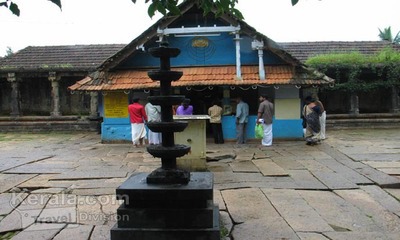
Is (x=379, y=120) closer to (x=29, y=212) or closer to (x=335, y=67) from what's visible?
(x=335, y=67)

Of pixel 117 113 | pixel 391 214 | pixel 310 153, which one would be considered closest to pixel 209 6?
pixel 391 214

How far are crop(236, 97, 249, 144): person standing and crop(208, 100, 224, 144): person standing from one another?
601 mm

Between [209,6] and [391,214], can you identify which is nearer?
[209,6]

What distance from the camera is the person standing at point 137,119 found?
37.8ft

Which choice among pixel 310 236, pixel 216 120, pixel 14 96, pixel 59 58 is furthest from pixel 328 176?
pixel 59 58

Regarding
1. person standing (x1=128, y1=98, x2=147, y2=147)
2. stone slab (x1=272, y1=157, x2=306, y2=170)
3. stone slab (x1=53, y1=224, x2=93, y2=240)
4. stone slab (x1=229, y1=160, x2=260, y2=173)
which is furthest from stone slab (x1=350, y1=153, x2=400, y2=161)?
stone slab (x1=53, y1=224, x2=93, y2=240)

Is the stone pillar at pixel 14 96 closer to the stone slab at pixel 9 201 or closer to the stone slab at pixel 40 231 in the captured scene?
the stone slab at pixel 9 201

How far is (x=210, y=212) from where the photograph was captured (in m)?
4.01

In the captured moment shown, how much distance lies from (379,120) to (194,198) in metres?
15.5

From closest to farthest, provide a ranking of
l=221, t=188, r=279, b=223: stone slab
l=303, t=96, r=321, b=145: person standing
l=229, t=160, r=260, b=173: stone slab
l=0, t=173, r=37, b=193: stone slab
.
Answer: l=221, t=188, r=279, b=223: stone slab → l=0, t=173, r=37, b=193: stone slab → l=229, t=160, r=260, b=173: stone slab → l=303, t=96, r=321, b=145: person standing

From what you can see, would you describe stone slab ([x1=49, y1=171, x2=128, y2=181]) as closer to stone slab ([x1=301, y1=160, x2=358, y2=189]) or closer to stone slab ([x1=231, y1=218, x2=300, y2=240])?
stone slab ([x1=231, y1=218, x2=300, y2=240])

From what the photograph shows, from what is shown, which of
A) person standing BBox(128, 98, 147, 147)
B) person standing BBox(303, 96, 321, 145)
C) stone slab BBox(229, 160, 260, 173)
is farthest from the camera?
person standing BBox(128, 98, 147, 147)

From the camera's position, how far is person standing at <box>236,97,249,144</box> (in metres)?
12.1

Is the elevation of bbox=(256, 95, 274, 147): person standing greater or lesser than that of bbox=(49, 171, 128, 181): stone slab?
greater
